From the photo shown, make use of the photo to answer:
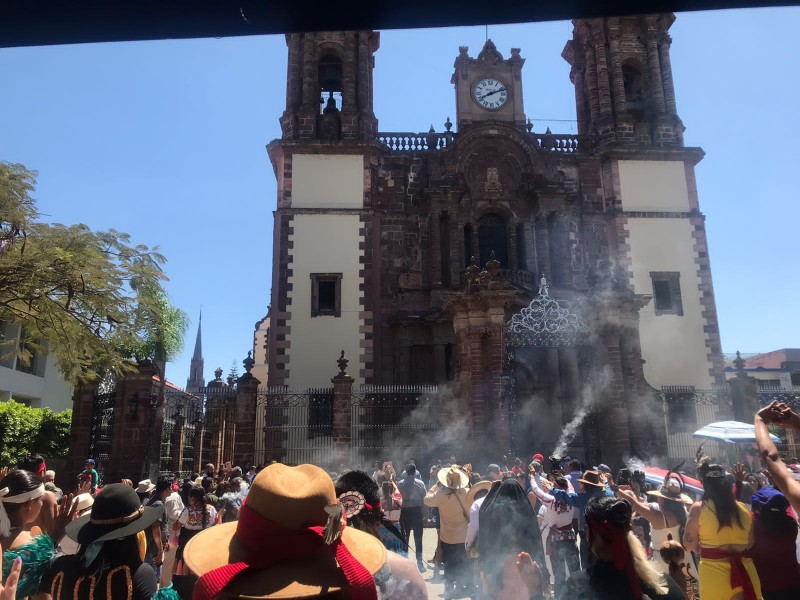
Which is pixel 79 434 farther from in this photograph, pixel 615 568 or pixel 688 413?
pixel 688 413

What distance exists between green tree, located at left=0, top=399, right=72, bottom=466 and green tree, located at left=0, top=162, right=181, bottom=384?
416 inches

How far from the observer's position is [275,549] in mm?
1998

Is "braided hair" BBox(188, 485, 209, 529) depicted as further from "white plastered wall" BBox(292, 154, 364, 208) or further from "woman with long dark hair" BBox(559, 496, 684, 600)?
"white plastered wall" BBox(292, 154, 364, 208)

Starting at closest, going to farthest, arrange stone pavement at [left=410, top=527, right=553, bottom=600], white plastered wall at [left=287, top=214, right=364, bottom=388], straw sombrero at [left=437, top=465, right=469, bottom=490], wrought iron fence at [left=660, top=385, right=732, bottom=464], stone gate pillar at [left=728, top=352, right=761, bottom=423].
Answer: straw sombrero at [left=437, top=465, right=469, bottom=490] < stone pavement at [left=410, top=527, right=553, bottom=600] < stone gate pillar at [left=728, top=352, right=761, bottom=423] < wrought iron fence at [left=660, top=385, right=732, bottom=464] < white plastered wall at [left=287, top=214, right=364, bottom=388]

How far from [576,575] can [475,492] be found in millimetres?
4101

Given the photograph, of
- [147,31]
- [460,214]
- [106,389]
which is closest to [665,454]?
[460,214]

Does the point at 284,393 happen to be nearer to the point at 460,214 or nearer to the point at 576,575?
the point at 460,214

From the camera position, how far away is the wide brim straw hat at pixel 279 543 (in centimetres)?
193

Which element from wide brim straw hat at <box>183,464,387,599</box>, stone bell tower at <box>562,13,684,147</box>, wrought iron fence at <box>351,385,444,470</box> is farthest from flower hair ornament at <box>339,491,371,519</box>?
stone bell tower at <box>562,13,684,147</box>

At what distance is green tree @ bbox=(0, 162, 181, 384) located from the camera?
9195 mm

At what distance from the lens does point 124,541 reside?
351 cm

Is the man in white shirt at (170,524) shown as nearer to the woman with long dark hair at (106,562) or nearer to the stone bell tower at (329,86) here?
the woman with long dark hair at (106,562)

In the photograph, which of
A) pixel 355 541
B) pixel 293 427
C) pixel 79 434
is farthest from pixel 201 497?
pixel 293 427

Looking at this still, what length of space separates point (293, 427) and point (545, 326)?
322 inches
